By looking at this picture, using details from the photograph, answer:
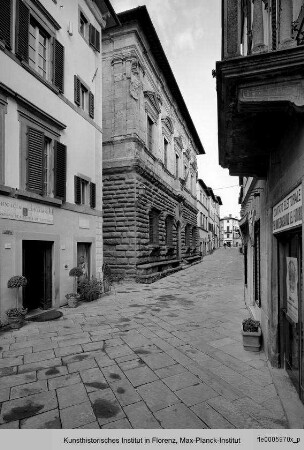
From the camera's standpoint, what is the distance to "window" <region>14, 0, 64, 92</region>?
Result: 24.1 ft

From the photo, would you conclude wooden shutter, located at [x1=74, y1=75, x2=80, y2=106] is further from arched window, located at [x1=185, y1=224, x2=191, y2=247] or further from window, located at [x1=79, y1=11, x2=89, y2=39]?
arched window, located at [x1=185, y1=224, x2=191, y2=247]

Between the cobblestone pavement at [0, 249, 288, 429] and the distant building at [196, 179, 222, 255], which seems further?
the distant building at [196, 179, 222, 255]

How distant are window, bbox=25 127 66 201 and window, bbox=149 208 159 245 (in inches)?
285

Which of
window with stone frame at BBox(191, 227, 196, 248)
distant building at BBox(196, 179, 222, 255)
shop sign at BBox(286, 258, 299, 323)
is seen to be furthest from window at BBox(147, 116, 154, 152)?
distant building at BBox(196, 179, 222, 255)

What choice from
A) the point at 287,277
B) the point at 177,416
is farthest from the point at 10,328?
the point at 287,277

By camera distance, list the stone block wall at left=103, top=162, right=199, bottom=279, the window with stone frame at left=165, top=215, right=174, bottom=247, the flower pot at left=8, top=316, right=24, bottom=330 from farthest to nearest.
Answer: the window with stone frame at left=165, top=215, right=174, bottom=247
the stone block wall at left=103, top=162, right=199, bottom=279
the flower pot at left=8, top=316, right=24, bottom=330

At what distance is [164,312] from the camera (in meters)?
8.06

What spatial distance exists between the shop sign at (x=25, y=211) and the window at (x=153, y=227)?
7.80m

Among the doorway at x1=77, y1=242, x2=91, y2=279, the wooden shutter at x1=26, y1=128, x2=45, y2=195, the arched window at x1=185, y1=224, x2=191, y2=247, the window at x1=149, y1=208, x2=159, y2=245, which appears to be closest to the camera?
the wooden shutter at x1=26, y1=128, x2=45, y2=195

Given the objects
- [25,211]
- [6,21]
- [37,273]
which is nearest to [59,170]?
[25,211]

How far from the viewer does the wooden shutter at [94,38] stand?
11044 mm

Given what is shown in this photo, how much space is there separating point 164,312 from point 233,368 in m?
3.80
